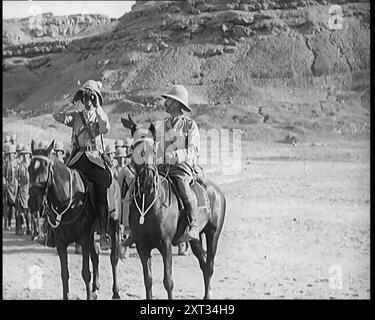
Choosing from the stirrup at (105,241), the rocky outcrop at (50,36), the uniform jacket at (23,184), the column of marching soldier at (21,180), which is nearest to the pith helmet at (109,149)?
the column of marching soldier at (21,180)

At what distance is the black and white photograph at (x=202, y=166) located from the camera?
8.28 m

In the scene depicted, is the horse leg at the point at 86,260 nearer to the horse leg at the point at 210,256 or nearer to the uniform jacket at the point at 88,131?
the uniform jacket at the point at 88,131

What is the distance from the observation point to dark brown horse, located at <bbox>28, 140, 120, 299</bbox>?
772 centimetres

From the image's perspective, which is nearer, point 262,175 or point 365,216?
point 365,216

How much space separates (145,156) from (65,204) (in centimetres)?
134

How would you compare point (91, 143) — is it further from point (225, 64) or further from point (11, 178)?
point (225, 64)

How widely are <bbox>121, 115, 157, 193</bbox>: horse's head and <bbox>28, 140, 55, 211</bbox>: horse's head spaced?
1014 mm

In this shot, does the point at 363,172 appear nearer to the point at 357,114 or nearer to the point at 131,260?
the point at 357,114

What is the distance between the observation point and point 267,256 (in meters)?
12.2

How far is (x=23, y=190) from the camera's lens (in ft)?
42.2

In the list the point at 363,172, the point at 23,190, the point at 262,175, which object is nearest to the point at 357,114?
the point at 363,172

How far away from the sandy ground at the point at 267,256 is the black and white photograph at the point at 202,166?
46 mm

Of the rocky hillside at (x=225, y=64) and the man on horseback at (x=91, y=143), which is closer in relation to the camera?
the man on horseback at (x=91, y=143)
